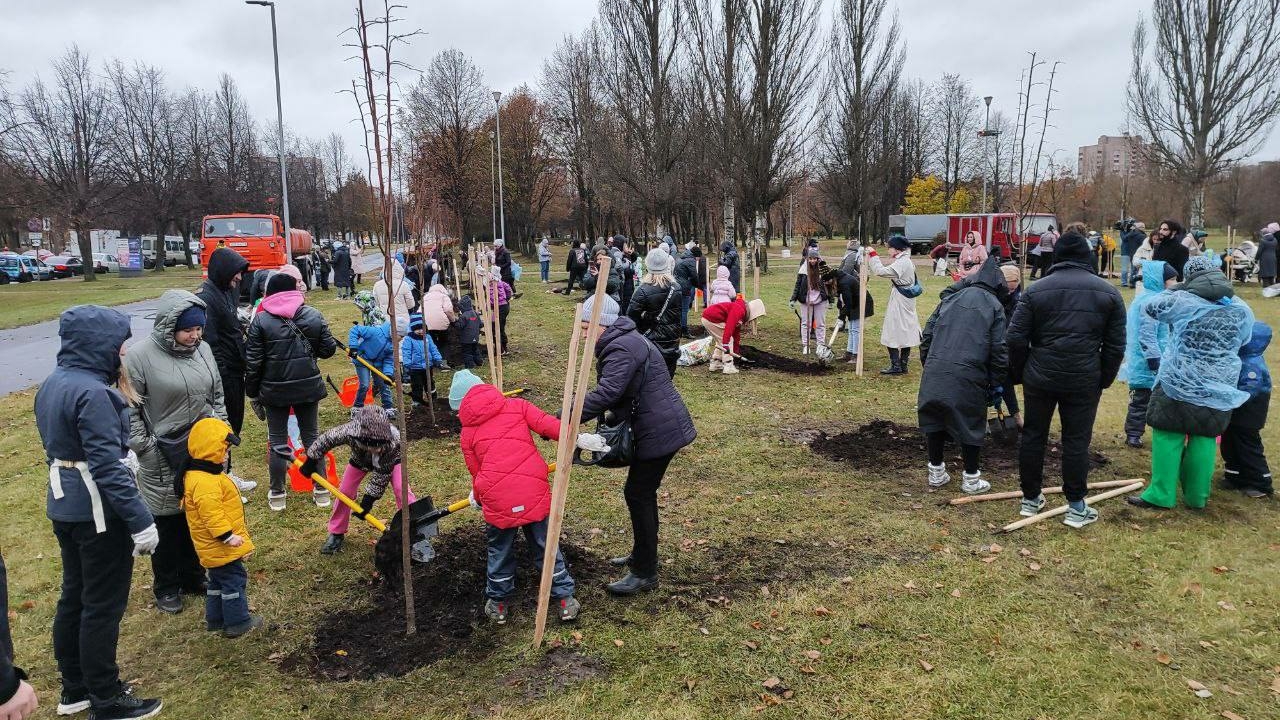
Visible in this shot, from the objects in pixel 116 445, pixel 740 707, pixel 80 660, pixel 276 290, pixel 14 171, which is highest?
pixel 14 171

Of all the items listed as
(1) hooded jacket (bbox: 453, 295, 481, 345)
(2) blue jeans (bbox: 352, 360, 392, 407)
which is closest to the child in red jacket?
(2) blue jeans (bbox: 352, 360, 392, 407)

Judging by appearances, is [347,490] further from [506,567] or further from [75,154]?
[75,154]

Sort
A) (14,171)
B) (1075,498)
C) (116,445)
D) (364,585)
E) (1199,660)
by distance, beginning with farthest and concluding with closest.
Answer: (14,171) < (1075,498) < (364,585) < (1199,660) < (116,445)

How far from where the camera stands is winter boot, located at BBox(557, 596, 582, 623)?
13.9ft

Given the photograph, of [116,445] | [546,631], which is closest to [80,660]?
[116,445]

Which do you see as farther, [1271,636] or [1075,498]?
[1075,498]

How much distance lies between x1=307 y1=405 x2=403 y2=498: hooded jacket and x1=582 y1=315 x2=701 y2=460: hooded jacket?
1622mm

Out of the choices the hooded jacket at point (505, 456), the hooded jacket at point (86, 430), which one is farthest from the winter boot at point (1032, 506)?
the hooded jacket at point (86, 430)

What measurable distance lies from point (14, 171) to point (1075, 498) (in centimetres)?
3919

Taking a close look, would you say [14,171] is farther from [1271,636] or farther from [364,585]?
[1271,636]

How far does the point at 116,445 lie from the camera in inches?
127

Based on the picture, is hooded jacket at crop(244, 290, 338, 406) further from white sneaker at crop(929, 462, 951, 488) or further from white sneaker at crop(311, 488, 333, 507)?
white sneaker at crop(929, 462, 951, 488)

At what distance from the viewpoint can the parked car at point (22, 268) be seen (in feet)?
118

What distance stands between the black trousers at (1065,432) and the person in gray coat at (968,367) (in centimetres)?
43
